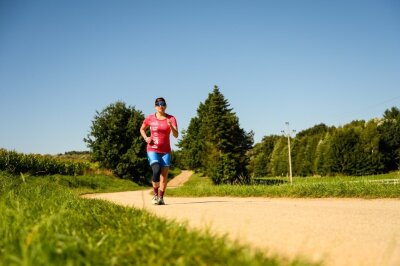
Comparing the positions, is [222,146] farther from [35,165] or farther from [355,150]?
[355,150]

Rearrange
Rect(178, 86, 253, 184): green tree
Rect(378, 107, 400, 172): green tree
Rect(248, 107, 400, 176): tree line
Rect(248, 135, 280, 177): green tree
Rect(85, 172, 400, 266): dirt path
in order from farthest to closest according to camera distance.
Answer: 1. Rect(248, 135, 280, 177): green tree
2. Rect(378, 107, 400, 172): green tree
3. Rect(248, 107, 400, 176): tree line
4. Rect(178, 86, 253, 184): green tree
5. Rect(85, 172, 400, 266): dirt path

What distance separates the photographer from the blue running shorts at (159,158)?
8477mm

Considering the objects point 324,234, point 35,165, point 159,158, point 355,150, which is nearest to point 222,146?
point 35,165

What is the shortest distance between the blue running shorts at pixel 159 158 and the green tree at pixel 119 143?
84.1 ft

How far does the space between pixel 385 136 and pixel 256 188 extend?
51942mm

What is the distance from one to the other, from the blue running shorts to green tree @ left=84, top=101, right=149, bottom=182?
25.6 meters

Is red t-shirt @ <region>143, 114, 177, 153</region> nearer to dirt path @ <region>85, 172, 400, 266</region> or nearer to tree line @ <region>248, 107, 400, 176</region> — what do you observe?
dirt path @ <region>85, 172, 400, 266</region>

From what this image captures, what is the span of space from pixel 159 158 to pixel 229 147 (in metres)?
32.6

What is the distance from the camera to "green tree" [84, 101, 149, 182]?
34.1 meters

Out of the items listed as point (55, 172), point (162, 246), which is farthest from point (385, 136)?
point (162, 246)

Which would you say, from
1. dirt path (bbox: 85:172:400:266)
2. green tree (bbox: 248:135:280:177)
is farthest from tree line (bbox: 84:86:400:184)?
dirt path (bbox: 85:172:400:266)

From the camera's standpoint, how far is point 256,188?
11523 millimetres

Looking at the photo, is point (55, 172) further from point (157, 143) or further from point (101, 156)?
point (157, 143)

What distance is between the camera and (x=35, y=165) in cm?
2647
